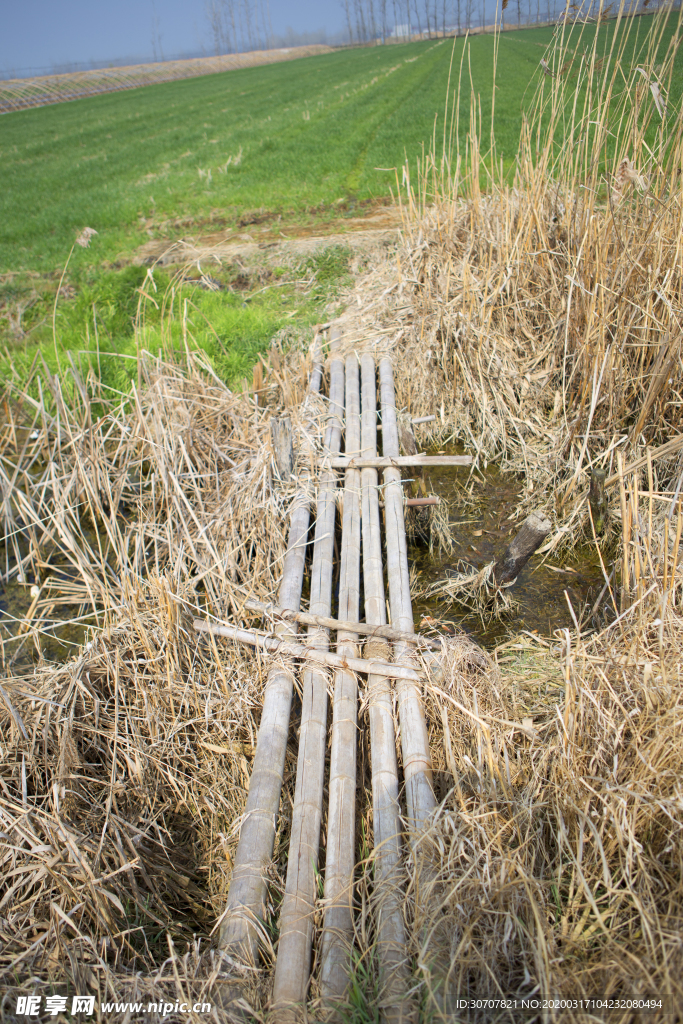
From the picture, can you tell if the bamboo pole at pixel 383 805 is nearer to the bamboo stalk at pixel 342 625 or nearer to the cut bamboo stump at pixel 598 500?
the bamboo stalk at pixel 342 625

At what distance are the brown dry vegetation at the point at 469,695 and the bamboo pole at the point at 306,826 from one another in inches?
4.1

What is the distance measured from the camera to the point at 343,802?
1.88 m

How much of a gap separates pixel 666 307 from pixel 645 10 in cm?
150

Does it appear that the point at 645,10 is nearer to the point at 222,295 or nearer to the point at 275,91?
the point at 222,295

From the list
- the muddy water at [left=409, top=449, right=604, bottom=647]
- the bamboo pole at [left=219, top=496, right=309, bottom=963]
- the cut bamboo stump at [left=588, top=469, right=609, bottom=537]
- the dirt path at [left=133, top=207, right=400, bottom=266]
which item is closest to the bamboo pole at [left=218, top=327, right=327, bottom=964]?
the bamboo pole at [left=219, top=496, right=309, bottom=963]

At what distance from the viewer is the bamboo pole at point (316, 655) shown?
88.4 inches

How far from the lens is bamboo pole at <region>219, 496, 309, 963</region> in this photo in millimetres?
1617

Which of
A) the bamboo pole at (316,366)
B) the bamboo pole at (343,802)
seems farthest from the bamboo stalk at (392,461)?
the bamboo pole at (316,366)

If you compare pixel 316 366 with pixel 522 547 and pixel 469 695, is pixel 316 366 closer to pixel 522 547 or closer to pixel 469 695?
pixel 522 547

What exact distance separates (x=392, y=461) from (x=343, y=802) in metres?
2.01

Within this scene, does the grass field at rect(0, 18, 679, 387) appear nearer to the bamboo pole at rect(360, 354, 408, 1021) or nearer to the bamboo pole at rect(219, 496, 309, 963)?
the bamboo pole at rect(360, 354, 408, 1021)

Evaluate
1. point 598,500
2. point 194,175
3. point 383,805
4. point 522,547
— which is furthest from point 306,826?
point 194,175


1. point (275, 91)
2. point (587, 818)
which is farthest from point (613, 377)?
point (275, 91)

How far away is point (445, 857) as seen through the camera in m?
1.62
